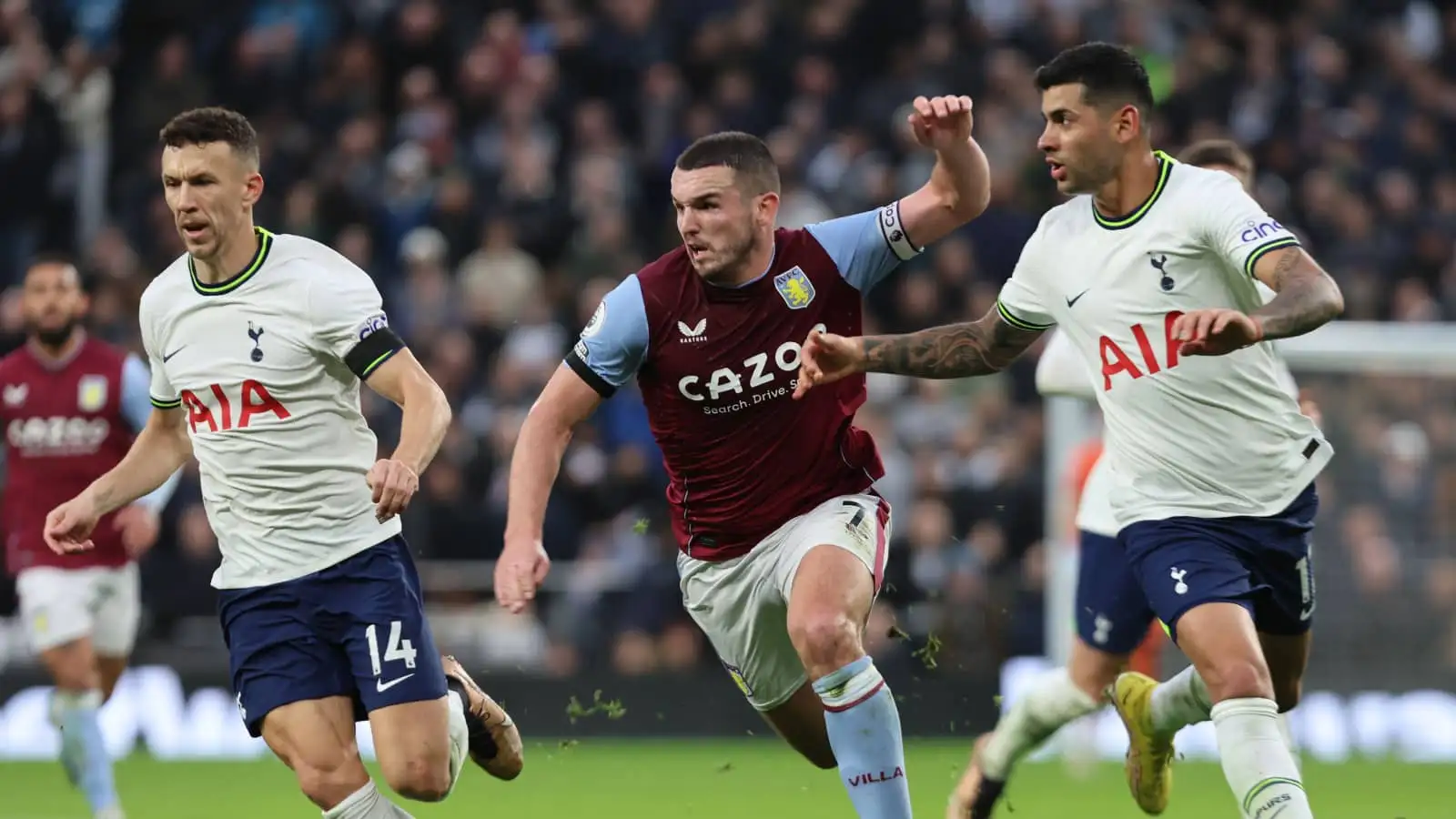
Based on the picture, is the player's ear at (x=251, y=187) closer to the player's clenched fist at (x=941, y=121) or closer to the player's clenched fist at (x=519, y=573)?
the player's clenched fist at (x=519, y=573)

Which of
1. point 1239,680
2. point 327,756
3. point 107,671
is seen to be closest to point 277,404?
point 327,756

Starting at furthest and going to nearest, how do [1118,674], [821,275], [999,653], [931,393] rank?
1. [931,393]
2. [999,653]
3. [1118,674]
4. [821,275]

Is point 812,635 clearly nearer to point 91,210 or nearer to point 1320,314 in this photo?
point 1320,314

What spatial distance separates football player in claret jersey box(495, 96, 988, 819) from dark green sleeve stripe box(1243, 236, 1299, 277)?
114 cm

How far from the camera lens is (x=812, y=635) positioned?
6.79m

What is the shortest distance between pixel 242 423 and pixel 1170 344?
311 centimetres

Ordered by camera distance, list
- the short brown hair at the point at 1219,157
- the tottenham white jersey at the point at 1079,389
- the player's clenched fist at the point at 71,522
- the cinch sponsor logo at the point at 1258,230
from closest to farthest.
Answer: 1. the cinch sponsor logo at the point at 1258,230
2. the player's clenched fist at the point at 71,522
3. the short brown hair at the point at 1219,157
4. the tottenham white jersey at the point at 1079,389

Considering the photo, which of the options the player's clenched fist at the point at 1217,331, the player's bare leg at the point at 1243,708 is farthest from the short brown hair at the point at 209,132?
the player's bare leg at the point at 1243,708

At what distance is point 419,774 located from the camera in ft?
23.0

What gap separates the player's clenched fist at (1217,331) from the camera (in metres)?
5.91

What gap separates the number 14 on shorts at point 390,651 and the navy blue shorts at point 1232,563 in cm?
246

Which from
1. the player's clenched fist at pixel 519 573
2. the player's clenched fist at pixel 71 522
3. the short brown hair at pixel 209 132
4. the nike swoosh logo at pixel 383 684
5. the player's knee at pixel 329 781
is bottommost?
the player's knee at pixel 329 781

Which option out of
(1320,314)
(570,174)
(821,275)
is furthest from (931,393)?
(1320,314)

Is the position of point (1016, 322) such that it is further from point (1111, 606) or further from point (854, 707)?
point (1111, 606)
